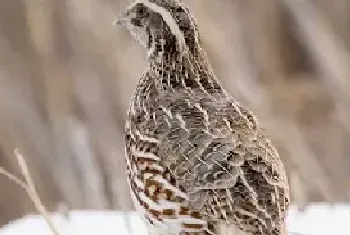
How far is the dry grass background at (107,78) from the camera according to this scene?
0.97 metres

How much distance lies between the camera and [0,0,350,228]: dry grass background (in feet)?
3.18

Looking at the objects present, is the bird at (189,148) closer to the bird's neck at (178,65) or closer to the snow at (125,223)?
the bird's neck at (178,65)

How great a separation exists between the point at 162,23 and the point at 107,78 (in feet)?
1.55

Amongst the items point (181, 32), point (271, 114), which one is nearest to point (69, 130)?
point (271, 114)

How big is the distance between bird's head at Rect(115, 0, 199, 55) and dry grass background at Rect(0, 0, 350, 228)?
14.4 inches

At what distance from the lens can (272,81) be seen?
44.3 inches

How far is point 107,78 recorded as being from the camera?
1010mm

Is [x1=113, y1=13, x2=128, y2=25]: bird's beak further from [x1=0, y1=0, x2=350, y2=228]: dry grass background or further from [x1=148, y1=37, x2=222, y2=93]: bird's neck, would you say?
[x1=0, y1=0, x2=350, y2=228]: dry grass background

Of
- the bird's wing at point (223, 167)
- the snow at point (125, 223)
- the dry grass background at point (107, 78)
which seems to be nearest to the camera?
the bird's wing at point (223, 167)

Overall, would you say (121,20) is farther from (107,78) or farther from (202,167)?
(107,78)

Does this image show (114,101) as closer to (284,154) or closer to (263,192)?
(284,154)

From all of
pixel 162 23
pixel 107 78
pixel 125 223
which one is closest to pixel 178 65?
pixel 162 23

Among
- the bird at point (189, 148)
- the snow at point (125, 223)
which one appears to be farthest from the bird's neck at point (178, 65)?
the snow at point (125, 223)

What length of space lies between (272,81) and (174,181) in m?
0.64
